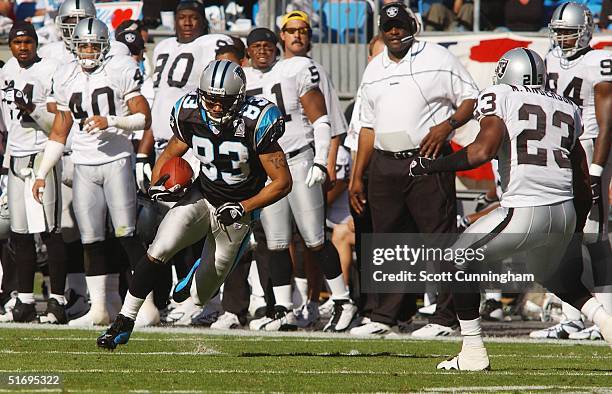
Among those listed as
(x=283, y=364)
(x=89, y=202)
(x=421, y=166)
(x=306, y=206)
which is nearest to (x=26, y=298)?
(x=89, y=202)

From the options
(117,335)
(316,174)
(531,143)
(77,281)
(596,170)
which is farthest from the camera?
(77,281)

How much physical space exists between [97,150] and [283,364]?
2.80m

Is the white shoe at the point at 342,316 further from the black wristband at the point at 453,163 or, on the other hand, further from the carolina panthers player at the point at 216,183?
the black wristband at the point at 453,163

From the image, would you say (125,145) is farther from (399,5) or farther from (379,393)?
(379,393)

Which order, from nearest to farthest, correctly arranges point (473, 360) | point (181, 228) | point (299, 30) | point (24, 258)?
point (473, 360), point (181, 228), point (299, 30), point (24, 258)

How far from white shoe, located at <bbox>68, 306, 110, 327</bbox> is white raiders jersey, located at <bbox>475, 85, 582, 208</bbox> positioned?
319 cm

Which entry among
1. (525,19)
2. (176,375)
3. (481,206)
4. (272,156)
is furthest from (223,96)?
(525,19)

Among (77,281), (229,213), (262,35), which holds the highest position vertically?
(262,35)

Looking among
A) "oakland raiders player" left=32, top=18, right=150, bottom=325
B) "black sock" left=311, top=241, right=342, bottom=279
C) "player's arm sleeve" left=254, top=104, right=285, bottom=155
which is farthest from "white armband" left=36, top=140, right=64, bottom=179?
"player's arm sleeve" left=254, top=104, right=285, bottom=155

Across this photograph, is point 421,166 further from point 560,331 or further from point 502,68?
point 560,331

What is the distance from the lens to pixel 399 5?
8.08 meters

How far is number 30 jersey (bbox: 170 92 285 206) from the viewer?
647 centimetres

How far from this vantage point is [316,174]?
8070mm

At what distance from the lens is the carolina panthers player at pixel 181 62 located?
29.0ft
